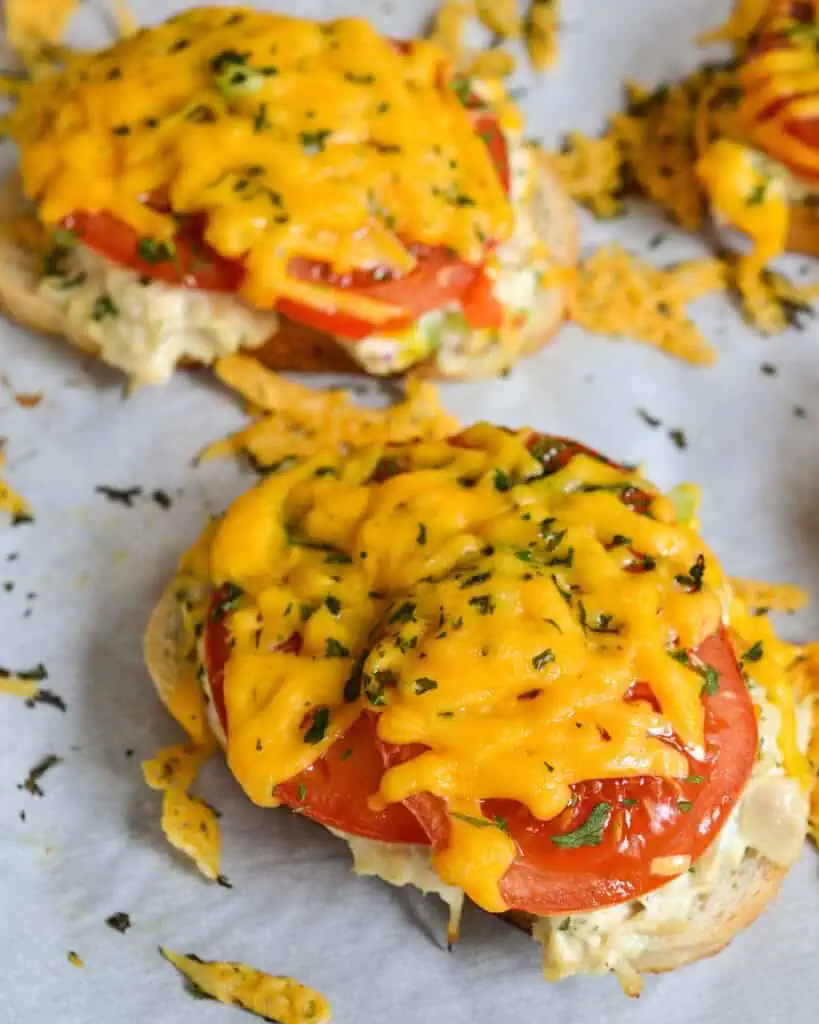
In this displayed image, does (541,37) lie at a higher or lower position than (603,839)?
higher

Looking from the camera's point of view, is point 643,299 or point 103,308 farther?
point 643,299

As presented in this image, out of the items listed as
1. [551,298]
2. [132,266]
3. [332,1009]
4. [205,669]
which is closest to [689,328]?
[551,298]

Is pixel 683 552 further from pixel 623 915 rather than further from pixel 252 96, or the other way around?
pixel 252 96

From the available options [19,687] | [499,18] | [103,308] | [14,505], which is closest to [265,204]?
[103,308]

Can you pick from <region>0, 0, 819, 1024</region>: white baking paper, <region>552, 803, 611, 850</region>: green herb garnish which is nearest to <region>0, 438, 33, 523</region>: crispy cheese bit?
<region>0, 0, 819, 1024</region>: white baking paper

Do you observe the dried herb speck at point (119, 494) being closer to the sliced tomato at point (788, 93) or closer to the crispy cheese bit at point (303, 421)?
the crispy cheese bit at point (303, 421)

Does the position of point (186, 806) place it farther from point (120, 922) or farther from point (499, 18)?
point (499, 18)
